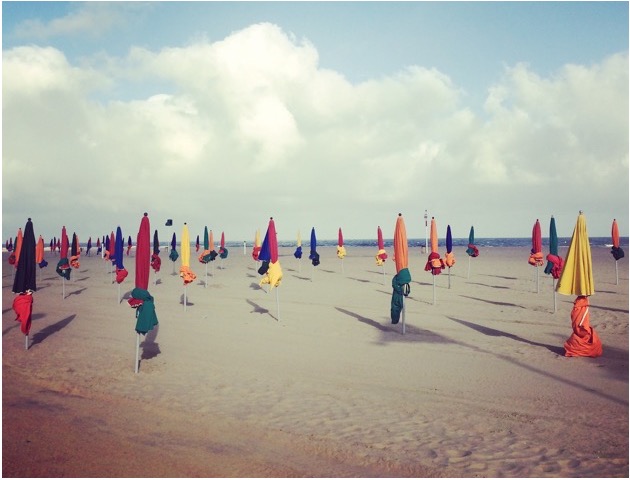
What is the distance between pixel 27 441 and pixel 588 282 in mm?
11535

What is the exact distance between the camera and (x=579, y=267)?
32.1ft

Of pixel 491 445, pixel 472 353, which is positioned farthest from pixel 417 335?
pixel 491 445

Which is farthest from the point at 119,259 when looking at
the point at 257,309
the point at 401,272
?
the point at 401,272

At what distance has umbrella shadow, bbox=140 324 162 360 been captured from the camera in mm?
10812

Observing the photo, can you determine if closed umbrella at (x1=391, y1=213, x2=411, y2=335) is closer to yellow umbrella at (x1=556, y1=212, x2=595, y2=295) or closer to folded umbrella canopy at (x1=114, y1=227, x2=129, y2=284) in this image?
yellow umbrella at (x1=556, y1=212, x2=595, y2=295)

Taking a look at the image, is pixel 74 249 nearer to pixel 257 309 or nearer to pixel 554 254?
pixel 257 309

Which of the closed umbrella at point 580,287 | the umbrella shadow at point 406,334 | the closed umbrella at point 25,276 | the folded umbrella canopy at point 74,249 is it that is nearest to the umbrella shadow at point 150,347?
the closed umbrella at point 25,276

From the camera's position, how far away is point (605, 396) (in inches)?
300

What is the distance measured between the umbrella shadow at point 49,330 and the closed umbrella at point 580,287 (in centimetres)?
1461

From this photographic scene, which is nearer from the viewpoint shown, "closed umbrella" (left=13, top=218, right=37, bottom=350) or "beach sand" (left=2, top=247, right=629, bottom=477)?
"beach sand" (left=2, top=247, right=629, bottom=477)

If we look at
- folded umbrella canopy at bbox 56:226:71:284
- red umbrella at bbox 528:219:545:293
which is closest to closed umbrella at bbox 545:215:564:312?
red umbrella at bbox 528:219:545:293

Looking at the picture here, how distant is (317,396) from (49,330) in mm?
10491

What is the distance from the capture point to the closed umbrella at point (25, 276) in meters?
10.4

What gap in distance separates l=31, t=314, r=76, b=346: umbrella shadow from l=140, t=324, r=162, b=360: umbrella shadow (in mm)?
3117
